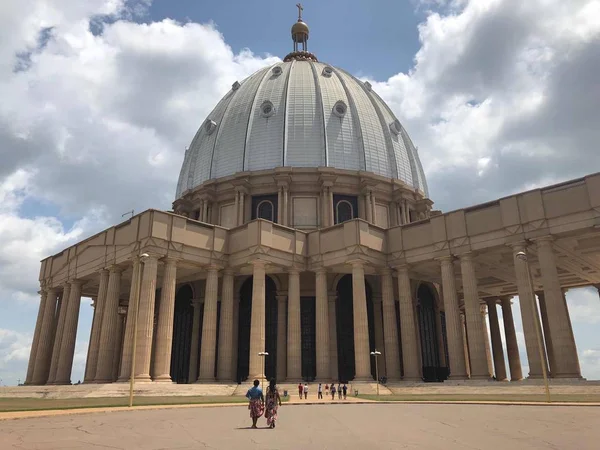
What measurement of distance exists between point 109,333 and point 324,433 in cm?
3244

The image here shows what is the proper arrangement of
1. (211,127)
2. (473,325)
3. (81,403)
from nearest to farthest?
(81,403)
(473,325)
(211,127)

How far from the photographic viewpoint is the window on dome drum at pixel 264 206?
57.7 metres

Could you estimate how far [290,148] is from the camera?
6006 centimetres

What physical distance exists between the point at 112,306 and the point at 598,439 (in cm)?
3834

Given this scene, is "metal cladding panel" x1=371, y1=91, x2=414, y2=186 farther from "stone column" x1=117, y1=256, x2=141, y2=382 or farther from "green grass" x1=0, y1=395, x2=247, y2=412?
"green grass" x1=0, y1=395, x2=247, y2=412

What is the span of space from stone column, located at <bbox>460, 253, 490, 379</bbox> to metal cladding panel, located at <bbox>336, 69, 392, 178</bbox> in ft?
78.3

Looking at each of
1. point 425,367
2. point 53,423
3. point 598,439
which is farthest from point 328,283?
point 598,439

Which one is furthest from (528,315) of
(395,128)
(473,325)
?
(395,128)

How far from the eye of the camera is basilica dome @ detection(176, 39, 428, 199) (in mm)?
60469

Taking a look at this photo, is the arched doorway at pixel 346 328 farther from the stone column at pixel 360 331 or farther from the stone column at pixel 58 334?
the stone column at pixel 58 334

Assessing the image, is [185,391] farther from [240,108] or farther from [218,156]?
[240,108]

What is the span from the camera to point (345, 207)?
5866 centimetres

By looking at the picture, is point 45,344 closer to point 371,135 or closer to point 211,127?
point 211,127

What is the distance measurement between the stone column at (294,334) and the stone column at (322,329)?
1717 mm
